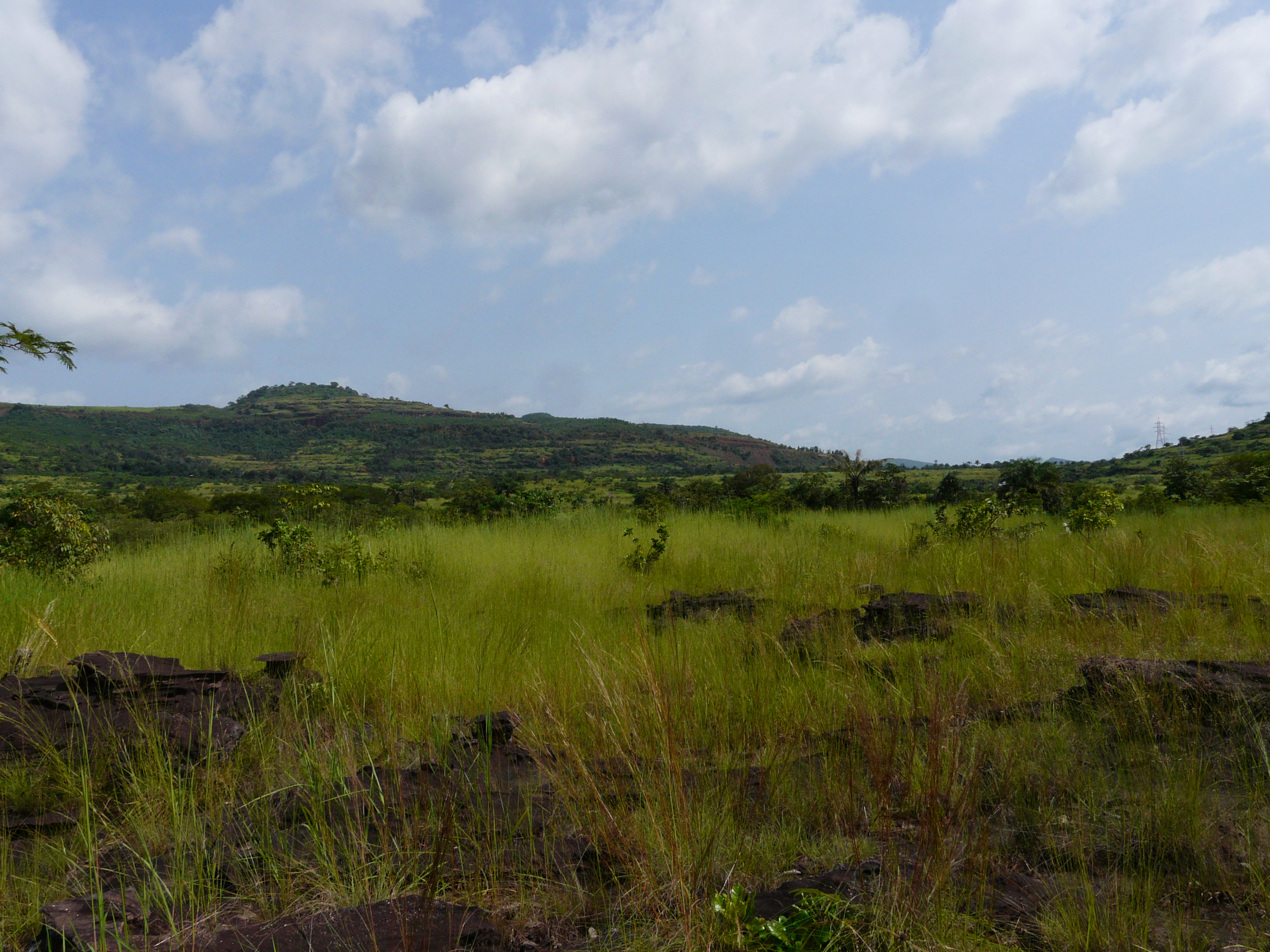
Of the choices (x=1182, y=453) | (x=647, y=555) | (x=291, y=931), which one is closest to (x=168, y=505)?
(x=647, y=555)

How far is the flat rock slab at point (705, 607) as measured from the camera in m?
6.09

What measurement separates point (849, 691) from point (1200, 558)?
5.65 meters

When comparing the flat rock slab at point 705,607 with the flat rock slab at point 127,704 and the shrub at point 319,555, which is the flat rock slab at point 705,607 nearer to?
the flat rock slab at point 127,704

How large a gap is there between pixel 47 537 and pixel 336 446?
142901mm

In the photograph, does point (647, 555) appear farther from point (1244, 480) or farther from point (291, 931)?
point (1244, 480)

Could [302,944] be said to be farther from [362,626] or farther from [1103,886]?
[362,626]

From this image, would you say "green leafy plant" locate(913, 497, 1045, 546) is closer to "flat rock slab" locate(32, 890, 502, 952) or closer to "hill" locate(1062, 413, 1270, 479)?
"flat rock slab" locate(32, 890, 502, 952)

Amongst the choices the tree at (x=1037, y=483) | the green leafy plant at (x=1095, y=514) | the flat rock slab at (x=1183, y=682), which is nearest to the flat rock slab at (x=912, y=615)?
the flat rock slab at (x=1183, y=682)

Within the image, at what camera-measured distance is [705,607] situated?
6480 mm

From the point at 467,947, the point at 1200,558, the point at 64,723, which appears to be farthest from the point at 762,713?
the point at 1200,558

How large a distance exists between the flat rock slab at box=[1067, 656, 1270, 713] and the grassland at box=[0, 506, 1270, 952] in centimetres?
12

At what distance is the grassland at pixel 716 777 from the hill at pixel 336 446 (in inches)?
3157

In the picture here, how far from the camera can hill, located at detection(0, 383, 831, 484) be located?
9850cm

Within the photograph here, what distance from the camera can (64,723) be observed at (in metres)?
3.42
